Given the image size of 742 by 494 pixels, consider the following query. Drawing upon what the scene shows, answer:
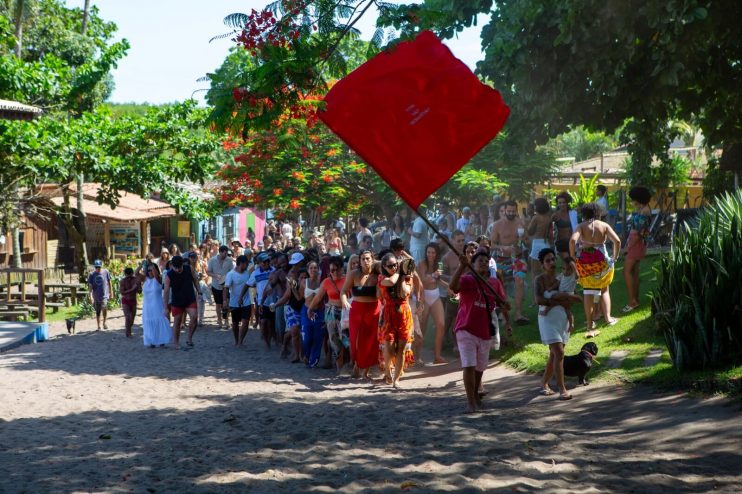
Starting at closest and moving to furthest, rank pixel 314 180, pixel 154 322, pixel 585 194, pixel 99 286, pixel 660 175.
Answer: pixel 154 322 → pixel 99 286 → pixel 314 180 → pixel 585 194 → pixel 660 175

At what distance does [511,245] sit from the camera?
14.7m

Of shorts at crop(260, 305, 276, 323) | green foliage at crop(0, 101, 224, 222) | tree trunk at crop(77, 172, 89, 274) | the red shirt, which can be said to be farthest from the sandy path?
tree trunk at crop(77, 172, 89, 274)

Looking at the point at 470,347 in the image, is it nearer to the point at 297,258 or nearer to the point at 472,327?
the point at 472,327

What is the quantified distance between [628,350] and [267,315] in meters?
7.08

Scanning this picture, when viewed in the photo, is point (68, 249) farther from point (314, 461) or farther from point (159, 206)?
point (314, 461)

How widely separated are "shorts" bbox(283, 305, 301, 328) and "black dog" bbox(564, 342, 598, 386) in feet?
17.7

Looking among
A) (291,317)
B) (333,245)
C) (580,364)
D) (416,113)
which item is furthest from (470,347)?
(333,245)

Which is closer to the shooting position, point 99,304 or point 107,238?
point 99,304

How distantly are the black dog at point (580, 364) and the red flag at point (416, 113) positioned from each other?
340cm

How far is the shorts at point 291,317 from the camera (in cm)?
1470

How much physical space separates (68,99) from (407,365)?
1600 cm

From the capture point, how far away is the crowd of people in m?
9.95

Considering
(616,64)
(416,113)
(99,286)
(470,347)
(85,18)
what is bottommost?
(470,347)

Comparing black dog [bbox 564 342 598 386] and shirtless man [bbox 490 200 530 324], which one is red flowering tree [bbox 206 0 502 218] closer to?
black dog [bbox 564 342 598 386]
